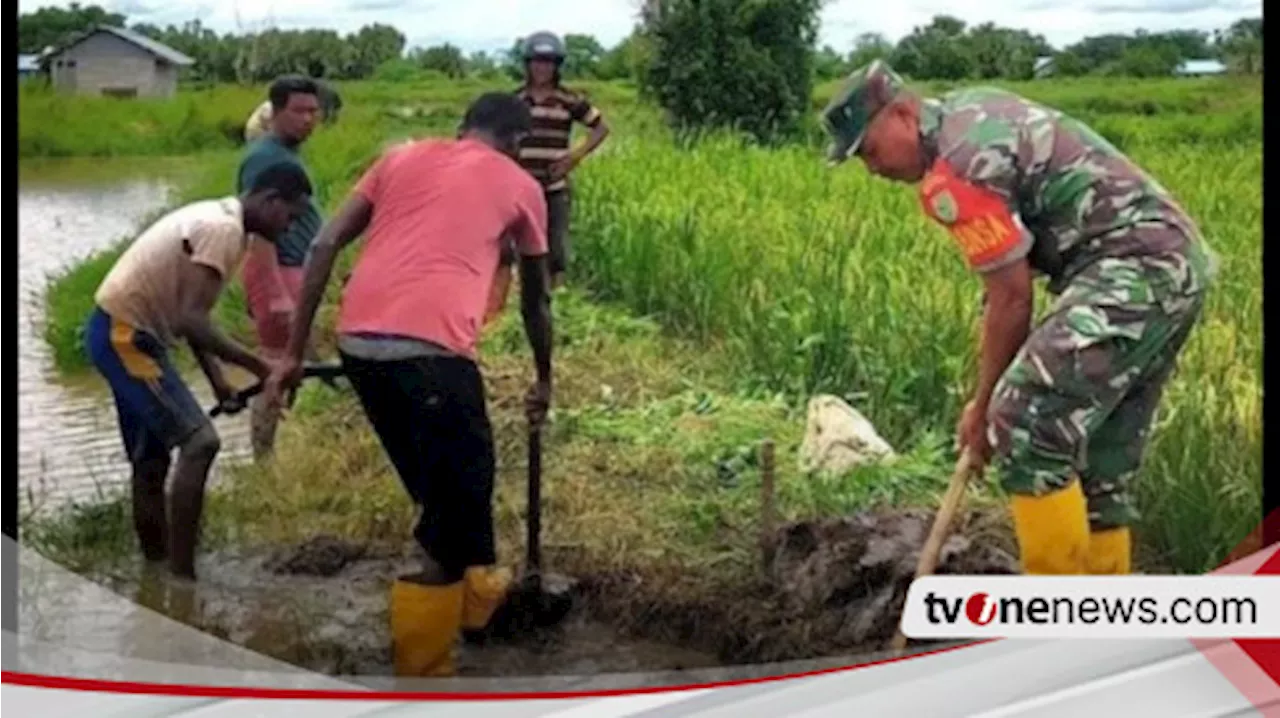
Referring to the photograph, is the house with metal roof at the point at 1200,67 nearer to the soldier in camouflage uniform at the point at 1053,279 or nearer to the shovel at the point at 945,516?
the soldier in camouflage uniform at the point at 1053,279

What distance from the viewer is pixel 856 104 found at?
5.87ft

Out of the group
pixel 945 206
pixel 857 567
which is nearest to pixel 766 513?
pixel 857 567

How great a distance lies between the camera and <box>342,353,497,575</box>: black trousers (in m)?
1.69

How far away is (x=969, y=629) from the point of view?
5.97 ft

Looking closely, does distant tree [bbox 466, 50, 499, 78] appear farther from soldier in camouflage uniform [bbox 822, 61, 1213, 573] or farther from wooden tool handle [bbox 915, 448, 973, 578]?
wooden tool handle [bbox 915, 448, 973, 578]

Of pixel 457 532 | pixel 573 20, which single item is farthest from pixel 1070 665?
pixel 573 20

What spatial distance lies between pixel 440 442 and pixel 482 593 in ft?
0.50

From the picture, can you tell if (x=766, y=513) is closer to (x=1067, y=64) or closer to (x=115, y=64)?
(x=1067, y=64)

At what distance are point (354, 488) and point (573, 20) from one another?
0.47m

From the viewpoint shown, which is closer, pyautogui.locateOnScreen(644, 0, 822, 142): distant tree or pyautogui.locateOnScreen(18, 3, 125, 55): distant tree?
pyautogui.locateOnScreen(18, 3, 125, 55): distant tree

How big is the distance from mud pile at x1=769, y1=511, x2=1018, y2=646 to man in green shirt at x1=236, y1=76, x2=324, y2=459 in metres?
0.52

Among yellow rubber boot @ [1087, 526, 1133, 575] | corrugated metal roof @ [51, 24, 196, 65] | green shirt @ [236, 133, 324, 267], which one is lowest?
yellow rubber boot @ [1087, 526, 1133, 575]

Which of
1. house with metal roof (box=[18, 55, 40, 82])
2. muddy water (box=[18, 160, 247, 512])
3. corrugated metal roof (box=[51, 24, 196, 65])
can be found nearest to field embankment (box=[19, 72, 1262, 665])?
muddy water (box=[18, 160, 247, 512])

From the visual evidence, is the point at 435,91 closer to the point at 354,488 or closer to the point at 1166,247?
the point at 354,488
